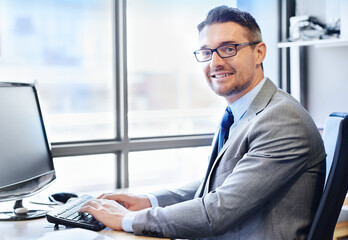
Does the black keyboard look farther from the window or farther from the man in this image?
the window

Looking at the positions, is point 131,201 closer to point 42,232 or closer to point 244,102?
point 42,232

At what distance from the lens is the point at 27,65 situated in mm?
2225

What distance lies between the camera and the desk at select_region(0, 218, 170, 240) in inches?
47.2

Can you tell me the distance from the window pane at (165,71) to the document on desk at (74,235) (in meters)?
1.27

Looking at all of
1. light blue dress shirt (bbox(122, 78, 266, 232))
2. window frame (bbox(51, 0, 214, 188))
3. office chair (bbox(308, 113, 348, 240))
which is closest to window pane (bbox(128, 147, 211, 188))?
window frame (bbox(51, 0, 214, 188))

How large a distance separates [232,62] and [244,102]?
0.47ft

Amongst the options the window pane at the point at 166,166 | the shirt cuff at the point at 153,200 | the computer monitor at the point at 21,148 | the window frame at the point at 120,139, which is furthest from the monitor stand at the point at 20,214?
the window pane at the point at 166,166

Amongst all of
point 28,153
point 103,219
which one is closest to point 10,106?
point 28,153

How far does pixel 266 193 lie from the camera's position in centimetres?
117

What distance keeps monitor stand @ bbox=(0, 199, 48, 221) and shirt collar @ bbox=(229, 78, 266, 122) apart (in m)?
0.77

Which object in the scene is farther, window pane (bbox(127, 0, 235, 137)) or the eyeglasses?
window pane (bbox(127, 0, 235, 137))

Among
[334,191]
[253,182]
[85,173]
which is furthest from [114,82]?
[334,191]

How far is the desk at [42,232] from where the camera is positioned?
1.20 m

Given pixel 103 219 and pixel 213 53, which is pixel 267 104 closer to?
pixel 213 53
